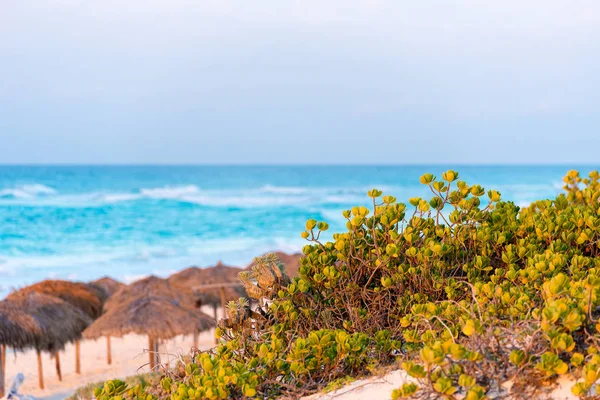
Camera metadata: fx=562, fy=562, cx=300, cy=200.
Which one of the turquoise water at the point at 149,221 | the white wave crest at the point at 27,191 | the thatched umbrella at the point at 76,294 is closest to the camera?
the thatched umbrella at the point at 76,294

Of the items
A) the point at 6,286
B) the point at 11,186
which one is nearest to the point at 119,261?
the point at 6,286

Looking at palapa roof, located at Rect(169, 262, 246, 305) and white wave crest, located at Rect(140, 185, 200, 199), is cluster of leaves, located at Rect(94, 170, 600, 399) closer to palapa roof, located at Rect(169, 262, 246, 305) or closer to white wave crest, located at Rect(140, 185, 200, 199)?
palapa roof, located at Rect(169, 262, 246, 305)

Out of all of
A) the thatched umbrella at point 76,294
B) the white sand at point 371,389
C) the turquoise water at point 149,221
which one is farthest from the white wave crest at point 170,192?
the white sand at point 371,389

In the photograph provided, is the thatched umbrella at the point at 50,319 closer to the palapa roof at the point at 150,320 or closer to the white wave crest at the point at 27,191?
the palapa roof at the point at 150,320

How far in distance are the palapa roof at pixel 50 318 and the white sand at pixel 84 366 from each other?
24.4 inches

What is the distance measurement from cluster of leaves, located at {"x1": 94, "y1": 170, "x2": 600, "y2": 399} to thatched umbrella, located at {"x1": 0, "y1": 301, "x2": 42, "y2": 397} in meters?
7.46

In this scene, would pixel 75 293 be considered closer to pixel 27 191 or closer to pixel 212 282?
pixel 212 282

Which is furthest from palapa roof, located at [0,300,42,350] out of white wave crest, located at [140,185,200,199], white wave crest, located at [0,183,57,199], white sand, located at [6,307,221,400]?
white wave crest, located at [0,183,57,199]

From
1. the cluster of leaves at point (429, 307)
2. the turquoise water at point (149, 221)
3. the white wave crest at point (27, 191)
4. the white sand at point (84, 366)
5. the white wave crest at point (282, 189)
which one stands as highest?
the cluster of leaves at point (429, 307)

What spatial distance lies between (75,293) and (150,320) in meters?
2.65

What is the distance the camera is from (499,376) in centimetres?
174

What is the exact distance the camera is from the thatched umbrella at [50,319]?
8.94 metres

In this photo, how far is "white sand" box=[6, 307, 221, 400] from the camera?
9.59 meters

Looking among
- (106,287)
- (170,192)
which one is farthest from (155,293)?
(170,192)
